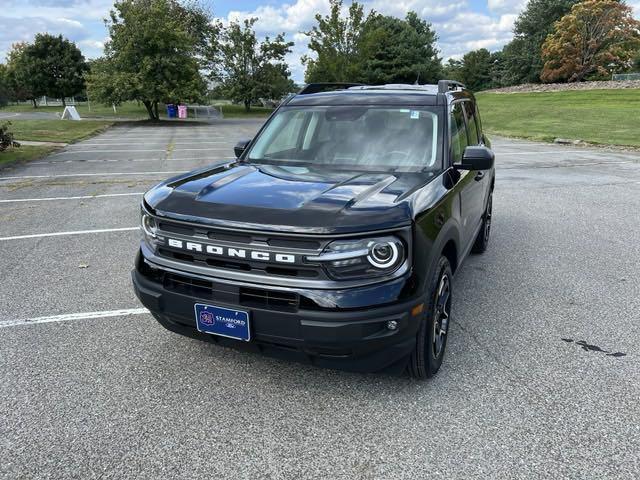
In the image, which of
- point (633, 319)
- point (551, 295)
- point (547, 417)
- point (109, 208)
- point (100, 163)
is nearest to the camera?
point (547, 417)

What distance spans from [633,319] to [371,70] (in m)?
52.6

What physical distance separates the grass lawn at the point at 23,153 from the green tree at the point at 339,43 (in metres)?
25.2

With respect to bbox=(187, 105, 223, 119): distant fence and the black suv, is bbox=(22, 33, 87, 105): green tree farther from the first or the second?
the black suv

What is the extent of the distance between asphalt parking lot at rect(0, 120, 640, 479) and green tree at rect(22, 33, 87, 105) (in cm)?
5253

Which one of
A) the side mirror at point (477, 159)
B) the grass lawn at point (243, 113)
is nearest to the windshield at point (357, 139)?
the side mirror at point (477, 159)

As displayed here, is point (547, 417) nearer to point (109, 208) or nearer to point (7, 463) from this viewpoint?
point (7, 463)

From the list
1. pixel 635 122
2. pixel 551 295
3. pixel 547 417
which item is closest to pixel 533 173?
pixel 551 295

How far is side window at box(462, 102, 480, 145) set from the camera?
479 cm

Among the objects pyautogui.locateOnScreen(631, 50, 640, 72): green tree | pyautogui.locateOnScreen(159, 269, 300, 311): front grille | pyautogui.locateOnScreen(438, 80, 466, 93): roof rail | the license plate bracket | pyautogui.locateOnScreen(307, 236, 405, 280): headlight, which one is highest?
pyautogui.locateOnScreen(631, 50, 640, 72): green tree

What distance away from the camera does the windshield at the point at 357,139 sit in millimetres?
3676

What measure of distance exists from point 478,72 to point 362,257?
81311 mm

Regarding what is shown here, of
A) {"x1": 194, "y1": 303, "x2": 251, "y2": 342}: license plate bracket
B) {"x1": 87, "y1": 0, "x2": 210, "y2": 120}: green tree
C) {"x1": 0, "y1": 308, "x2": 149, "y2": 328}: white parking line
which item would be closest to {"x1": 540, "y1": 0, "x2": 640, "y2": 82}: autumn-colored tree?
{"x1": 87, "y1": 0, "x2": 210, "y2": 120}: green tree

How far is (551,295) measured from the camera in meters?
4.55

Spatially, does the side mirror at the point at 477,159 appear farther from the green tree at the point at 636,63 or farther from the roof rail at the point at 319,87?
the green tree at the point at 636,63
